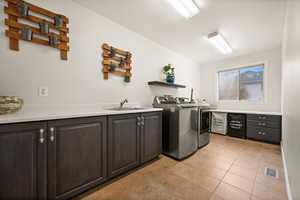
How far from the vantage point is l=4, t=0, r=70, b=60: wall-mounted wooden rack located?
4.25ft

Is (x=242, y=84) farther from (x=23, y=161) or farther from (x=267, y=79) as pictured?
(x=23, y=161)

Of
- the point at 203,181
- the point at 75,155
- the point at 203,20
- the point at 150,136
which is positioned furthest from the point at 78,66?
the point at 203,181

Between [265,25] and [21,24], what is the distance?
12.6 feet

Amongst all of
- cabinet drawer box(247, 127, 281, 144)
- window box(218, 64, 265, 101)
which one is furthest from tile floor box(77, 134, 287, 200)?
window box(218, 64, 265, 101)

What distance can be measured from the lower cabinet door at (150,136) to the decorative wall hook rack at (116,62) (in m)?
0.94

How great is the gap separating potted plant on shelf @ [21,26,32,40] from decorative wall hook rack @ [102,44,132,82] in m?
0.90

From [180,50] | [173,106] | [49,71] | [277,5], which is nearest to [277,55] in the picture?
[277,5]

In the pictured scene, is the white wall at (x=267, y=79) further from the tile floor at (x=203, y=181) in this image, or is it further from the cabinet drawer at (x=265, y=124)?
the tile floor at (x=203, y=181)

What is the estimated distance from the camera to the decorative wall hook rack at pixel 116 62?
2.05m

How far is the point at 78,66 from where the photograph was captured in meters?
1.78

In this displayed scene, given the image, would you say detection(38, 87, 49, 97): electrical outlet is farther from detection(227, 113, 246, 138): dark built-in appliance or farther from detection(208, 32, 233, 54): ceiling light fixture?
detection(227, 113, 246, 138): dark built-in appliance

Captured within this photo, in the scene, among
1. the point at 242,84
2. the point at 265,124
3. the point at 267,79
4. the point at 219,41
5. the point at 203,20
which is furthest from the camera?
the point at 242,84

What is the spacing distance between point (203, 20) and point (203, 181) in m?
Result: 2.60

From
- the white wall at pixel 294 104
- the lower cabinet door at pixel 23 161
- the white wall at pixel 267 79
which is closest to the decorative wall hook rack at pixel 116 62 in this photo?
the lower cabinet door at pixel 23 161
